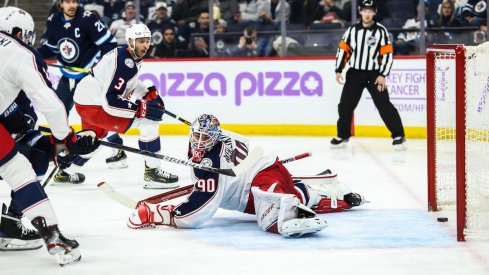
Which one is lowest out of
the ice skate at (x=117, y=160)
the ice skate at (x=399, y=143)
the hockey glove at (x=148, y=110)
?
the ice skate at (x=399, y=143)

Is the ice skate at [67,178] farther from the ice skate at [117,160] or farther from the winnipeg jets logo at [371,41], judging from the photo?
the winnipeg jets logo at [371,41]

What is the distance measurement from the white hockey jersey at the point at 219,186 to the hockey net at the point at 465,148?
2.94ft

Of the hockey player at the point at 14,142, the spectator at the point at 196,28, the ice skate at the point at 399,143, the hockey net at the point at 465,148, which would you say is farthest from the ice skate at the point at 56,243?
the spectator at the point at 196,28

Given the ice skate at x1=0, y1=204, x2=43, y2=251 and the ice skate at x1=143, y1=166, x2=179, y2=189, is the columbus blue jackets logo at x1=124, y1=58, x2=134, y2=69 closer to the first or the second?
the ice skate at x1=143, y1=166, x2=179, y2=189

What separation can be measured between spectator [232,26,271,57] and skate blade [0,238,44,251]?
4929 millimetres

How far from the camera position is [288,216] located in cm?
423

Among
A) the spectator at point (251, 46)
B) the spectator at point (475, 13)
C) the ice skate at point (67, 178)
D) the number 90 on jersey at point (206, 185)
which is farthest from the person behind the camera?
the spectator at point (251, 46)

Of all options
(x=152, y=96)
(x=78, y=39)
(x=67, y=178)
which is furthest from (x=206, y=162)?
(x=78, y=39)

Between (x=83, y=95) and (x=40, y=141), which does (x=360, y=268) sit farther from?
(x=83, y=95)

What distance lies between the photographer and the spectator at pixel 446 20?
8227 millimetres

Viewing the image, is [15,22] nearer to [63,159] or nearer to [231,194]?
[63,159]

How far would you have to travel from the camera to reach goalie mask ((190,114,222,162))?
4348 millimetres

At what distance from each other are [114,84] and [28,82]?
217 centimetres

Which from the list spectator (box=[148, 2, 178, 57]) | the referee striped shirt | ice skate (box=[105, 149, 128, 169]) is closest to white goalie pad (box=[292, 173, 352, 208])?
ice skate (box=[105, 149, 128, 169])
